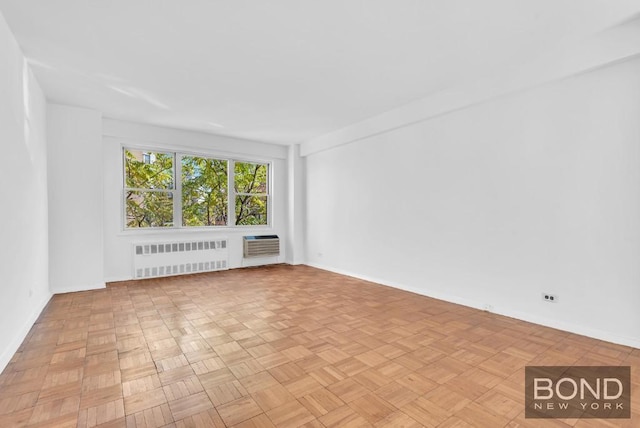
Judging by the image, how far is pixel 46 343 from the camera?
270cm

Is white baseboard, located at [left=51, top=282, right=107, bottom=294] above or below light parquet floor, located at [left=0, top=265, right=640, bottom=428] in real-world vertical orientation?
above

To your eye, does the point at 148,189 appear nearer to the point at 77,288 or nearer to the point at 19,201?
the point at 77,288

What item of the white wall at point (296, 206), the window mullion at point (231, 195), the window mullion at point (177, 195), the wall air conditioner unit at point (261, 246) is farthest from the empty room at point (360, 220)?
the white wall at point (296, 206)

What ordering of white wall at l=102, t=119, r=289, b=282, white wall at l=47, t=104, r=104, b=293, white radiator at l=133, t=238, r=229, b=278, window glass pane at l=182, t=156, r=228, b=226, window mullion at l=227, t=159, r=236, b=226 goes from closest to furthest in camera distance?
white wall at l=47, t=104, r=104, b=293 → white wall at l=102, t=119, r=289, b=282 → white radiator at l=133, t=238, r=229, b=278 → window glass pane at l=182, t=156, r=228, b=226 → window mullion at l=227, t=159, r=236, b=226

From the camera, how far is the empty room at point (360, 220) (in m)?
2.00

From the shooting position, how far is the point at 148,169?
5.49m

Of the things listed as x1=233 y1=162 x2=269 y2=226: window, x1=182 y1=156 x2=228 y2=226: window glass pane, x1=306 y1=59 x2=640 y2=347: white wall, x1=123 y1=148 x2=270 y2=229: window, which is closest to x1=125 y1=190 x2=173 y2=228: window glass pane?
x1=123 y1=148 x2=270 y2=229: window

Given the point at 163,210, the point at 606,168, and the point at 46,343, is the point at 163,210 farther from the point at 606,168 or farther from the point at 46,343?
the point at 606,168

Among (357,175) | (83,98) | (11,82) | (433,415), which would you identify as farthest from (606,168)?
(83,98)

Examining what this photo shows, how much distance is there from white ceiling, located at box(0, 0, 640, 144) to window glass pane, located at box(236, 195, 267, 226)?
2.51 metres

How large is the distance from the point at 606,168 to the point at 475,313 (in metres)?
1.85

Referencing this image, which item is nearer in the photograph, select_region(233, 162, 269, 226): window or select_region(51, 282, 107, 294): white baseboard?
select_region(51, 282, 107, 294): white baseboard

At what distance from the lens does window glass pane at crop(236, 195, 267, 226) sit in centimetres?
650

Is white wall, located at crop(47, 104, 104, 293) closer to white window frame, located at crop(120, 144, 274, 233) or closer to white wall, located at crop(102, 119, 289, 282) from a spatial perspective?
white wall, located at crop(102, 119, 289, 282)
